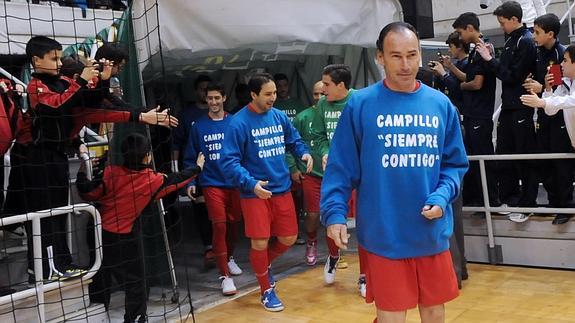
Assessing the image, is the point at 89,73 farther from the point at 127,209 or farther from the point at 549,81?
the point at 549,81

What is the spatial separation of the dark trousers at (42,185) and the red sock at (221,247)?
119 cm

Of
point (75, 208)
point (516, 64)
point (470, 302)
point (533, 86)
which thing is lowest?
point (470, 302)

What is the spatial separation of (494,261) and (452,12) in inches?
357

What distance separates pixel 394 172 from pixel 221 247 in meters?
2.46

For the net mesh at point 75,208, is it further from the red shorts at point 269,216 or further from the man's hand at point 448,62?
the man's hand at point 448,62

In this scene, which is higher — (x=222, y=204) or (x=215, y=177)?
(x=215, y=177)

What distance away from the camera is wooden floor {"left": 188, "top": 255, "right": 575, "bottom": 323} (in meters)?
3.66

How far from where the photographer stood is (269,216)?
13.6 ft

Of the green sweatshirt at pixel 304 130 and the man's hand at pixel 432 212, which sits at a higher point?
the green sweatshirt at pixel 304 130

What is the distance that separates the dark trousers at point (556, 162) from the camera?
14.4 feet

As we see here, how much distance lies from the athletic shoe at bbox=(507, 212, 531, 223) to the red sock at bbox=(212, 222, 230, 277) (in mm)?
2192

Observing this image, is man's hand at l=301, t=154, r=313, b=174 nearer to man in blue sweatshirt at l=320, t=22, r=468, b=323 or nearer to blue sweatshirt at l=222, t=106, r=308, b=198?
blue sweatshirt at l=222, t=106, r=308, b=198

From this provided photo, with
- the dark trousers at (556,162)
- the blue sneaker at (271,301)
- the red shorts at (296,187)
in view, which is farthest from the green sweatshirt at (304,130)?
the dark trousers at (556,162)

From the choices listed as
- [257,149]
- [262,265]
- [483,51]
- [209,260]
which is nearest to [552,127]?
[483,51]
